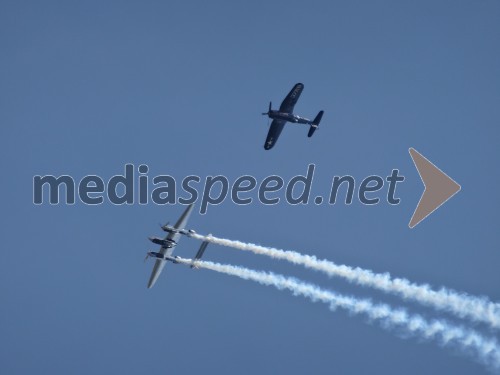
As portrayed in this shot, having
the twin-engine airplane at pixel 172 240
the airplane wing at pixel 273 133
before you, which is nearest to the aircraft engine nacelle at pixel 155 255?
the twin-engine airplane at pixel 172 240

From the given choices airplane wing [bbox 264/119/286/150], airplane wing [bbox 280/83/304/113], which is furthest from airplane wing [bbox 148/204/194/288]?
airplane wing [bbox 280/83/304/113]

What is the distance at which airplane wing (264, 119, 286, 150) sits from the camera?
8931 centimetres

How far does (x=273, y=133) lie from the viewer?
8938cm

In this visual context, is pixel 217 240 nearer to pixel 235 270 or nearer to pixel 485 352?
pixel 235 270

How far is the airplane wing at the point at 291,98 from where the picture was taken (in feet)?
277

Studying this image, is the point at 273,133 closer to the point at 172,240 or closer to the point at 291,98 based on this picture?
the point at 291,98

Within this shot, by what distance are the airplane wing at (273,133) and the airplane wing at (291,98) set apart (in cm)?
400

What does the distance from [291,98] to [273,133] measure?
6309 millimetres

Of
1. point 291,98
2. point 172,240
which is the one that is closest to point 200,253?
point 172,240

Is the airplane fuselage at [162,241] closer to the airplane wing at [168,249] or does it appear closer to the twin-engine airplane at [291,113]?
the airplane wing at [168,249]

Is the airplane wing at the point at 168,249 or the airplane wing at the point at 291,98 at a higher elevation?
the airplane wing at the point at 291,98

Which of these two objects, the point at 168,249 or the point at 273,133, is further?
the point at 273,133

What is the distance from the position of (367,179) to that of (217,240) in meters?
17.2

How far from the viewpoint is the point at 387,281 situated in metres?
68.1
